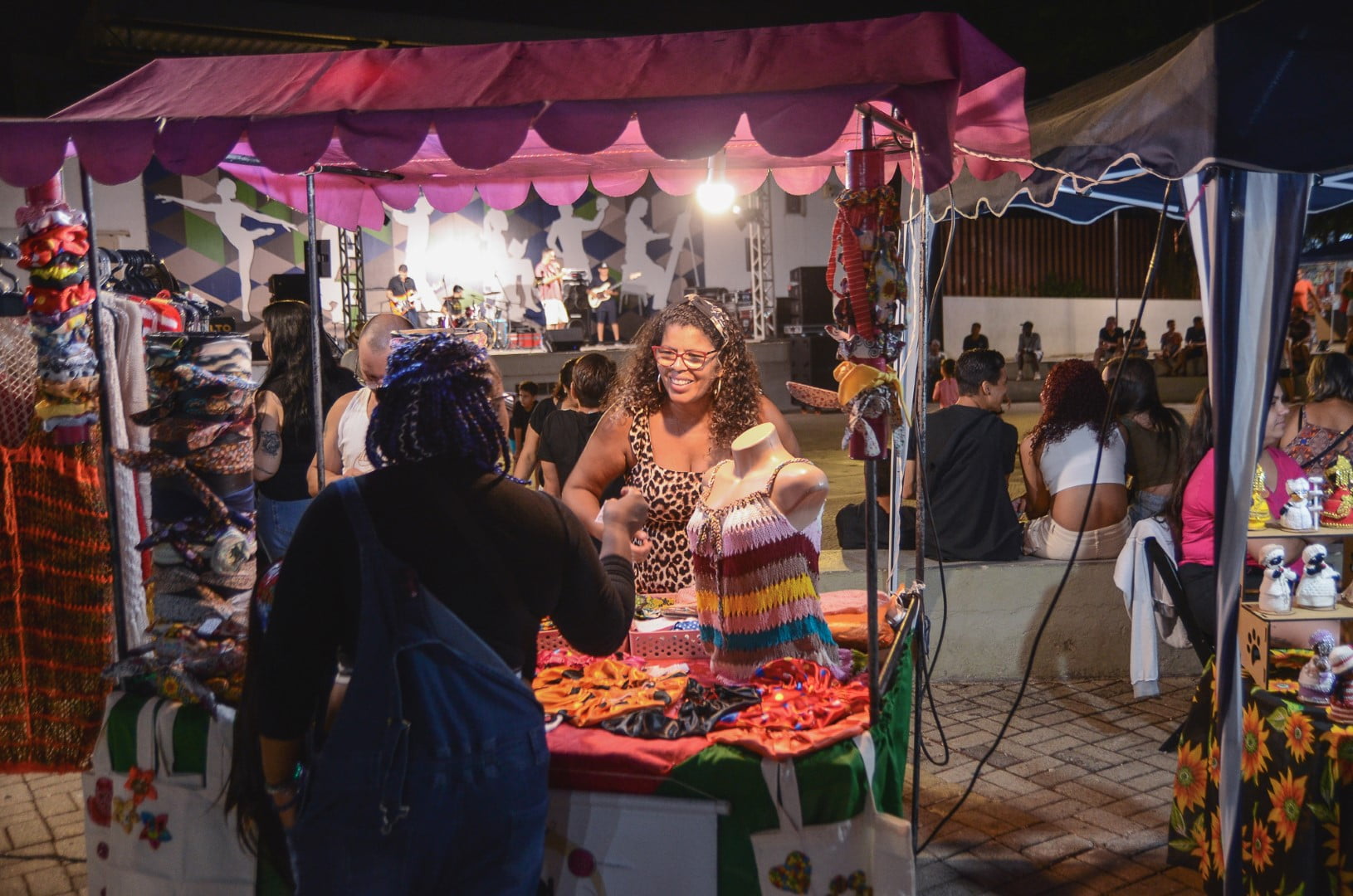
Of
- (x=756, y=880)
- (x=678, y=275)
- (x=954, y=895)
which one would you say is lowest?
(x=954, y=895)

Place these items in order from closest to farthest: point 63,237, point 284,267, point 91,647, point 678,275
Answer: point 63,237
point 91,647
point 284,267
point 678,275

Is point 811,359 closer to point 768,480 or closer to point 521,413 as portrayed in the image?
point 521,413

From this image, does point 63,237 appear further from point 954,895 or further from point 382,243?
point 382,243

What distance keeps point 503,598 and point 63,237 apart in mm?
2098

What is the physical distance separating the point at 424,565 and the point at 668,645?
4.33 ft

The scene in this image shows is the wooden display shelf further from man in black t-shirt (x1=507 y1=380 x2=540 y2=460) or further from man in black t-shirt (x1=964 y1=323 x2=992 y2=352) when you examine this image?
man in black t-shirt (x1=964 y1=323 x2=992 y2=352)

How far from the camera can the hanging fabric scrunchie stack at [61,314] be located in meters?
3.08

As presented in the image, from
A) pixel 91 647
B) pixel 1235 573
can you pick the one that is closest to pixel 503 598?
Result: pixel 1235 573

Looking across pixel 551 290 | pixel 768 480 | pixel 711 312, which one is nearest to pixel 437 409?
pixel 768 480

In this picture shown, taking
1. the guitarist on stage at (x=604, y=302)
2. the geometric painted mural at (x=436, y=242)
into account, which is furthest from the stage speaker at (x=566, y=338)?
the geometric painted mural at (x=436, y=242)

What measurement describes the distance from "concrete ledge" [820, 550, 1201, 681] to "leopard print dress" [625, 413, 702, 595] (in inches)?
70.8

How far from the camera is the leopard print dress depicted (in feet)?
11.2

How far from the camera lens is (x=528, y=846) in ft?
6.39

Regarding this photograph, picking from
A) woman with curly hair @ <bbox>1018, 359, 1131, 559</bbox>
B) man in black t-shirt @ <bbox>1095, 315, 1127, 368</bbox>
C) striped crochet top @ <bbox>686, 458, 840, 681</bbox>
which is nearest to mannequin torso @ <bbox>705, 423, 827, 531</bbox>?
striped crochet top @ <bbox>686, 458, 840, 681</bbox>
